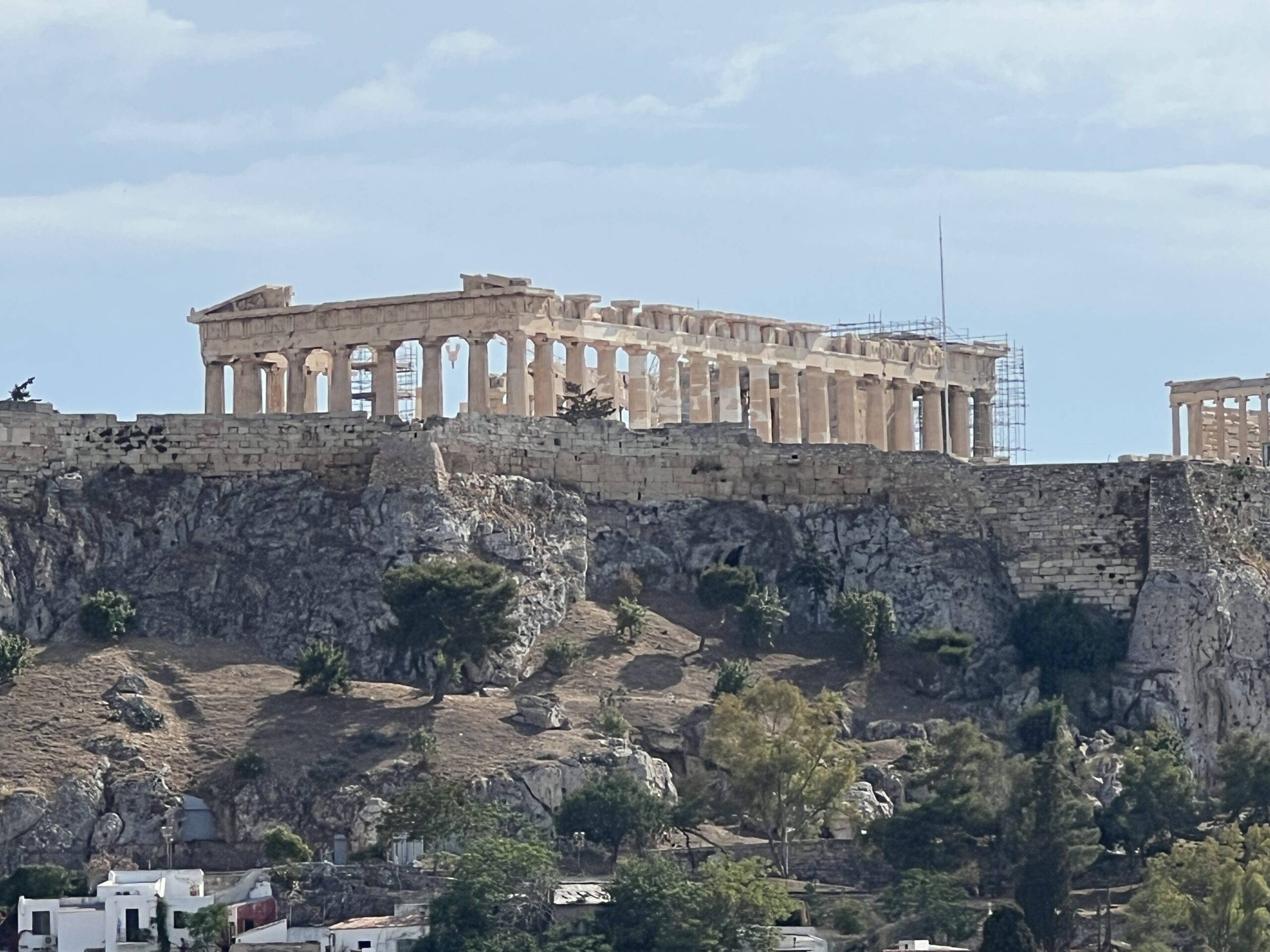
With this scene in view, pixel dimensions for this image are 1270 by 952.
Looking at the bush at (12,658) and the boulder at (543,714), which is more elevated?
the bush at (12,658)

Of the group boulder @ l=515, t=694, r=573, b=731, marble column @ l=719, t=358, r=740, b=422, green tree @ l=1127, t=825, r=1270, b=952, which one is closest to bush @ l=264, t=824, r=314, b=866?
boulder @ l=515, t=694, r=573, b=731

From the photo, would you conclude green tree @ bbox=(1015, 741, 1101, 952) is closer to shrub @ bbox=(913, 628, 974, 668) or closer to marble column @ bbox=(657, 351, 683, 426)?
shrub @ bbox=(913, 628, 974, 668)

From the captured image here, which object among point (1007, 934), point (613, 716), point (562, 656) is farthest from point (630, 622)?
point (1007, 934)

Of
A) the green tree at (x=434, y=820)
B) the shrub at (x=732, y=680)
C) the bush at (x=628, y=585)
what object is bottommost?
the green tree at (x=434, y=820)

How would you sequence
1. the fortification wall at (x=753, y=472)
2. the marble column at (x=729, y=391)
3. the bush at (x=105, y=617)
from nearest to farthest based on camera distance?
the bush at (x=105, y=617)
the fortification wall at (x=753, y=472)
the marble column at (x=729, y=391)

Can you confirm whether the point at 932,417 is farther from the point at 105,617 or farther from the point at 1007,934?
the point at 1007,934

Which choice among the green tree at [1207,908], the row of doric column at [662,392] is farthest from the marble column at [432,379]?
the green tree at [1207,908]

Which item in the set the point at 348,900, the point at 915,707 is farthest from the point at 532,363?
the point at 348,900

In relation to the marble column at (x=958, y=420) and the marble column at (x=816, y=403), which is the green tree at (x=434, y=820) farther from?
the marble column at (x=958, y=420)

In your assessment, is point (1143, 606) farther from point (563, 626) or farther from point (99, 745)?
point (99, 745)
